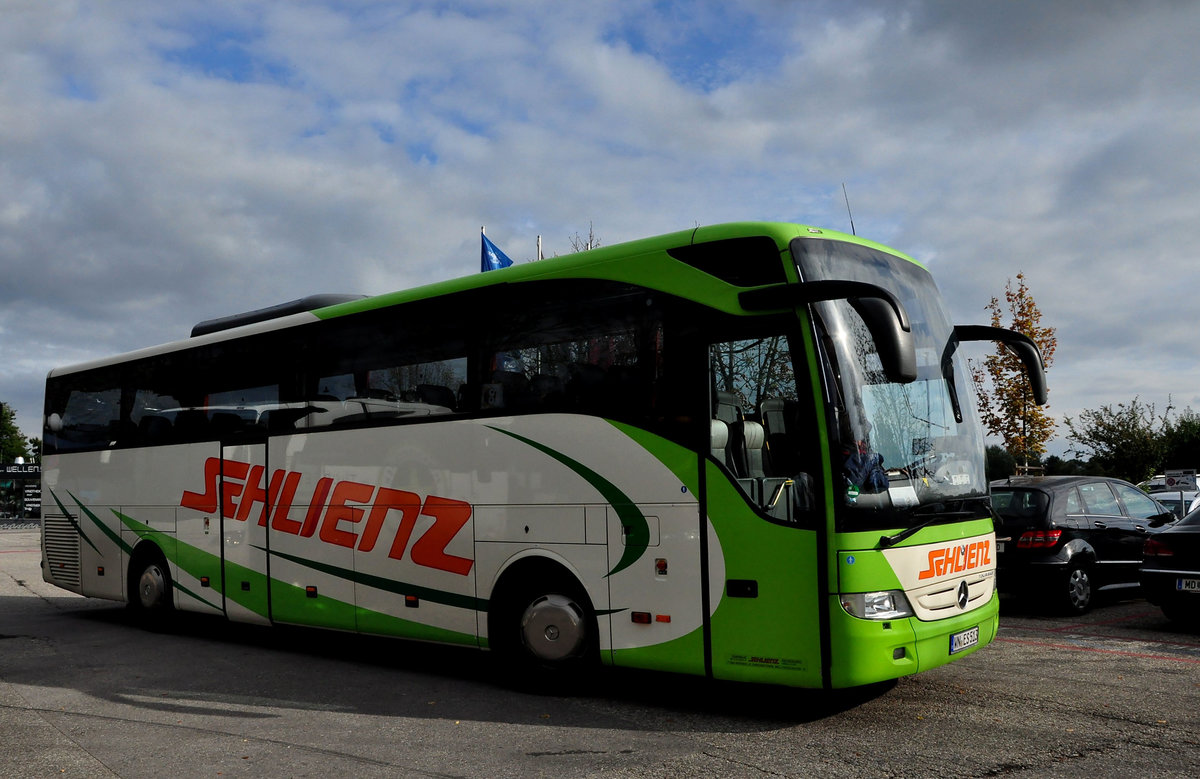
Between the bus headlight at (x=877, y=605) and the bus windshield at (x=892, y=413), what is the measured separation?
1.43 ft

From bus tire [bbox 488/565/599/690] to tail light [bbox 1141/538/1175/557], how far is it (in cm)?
651

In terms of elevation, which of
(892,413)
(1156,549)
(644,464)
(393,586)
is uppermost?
(892,413)

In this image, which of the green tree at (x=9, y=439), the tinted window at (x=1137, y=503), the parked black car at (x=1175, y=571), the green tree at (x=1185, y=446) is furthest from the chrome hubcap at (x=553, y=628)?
the green tree at (x=9, y=439)

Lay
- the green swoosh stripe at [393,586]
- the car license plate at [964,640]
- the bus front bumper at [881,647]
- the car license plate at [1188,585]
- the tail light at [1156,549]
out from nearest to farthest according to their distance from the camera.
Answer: the bus front bumper at [881,647], the car license plate at [964,640], the green swoosh stripe at [393,586], the car license plate at [1188,585], the tail light at [1156,549]

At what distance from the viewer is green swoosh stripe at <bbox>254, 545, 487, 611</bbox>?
337 inches

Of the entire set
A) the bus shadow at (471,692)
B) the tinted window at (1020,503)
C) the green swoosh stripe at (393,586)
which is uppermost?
the tinted window at (1020,503)

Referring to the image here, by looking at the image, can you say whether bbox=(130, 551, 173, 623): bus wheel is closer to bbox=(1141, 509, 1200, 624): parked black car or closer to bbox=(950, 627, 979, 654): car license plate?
bbox=(950, 627, 979, 654): car license plate

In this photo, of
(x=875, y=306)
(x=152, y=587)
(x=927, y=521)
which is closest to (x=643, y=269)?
(x=875, y=306)

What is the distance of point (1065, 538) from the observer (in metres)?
11.6

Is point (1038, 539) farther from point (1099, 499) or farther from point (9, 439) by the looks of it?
point (9, 439)

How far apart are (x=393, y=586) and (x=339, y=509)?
1044mm

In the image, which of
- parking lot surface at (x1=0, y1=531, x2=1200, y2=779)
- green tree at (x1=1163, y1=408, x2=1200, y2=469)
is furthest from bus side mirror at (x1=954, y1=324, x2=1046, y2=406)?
green tree at (x1=1163, y1=408, x2=1200, y2=469)

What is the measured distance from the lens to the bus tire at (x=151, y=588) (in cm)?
1228

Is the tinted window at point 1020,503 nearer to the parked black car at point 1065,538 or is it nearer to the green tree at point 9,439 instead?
the parked black car at point 1065,538
